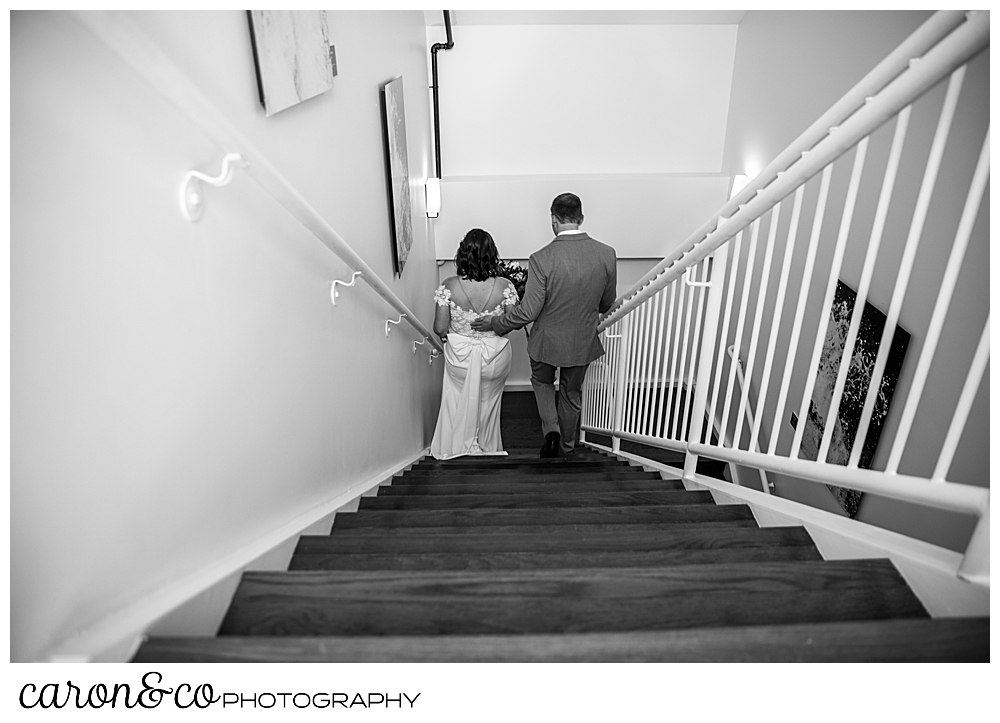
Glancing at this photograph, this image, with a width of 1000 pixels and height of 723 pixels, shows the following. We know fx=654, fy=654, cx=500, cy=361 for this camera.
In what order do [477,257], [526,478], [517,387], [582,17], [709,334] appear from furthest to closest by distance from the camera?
[517,387]
[582,17]
[477,257]
[526,478]
[709,334]

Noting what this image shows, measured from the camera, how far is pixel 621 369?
3.56 metres

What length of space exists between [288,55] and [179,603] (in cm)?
137

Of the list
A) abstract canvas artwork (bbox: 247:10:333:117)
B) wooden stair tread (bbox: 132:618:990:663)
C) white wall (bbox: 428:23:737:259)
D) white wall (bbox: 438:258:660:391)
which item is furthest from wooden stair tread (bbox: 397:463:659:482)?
white wall (bbox: 428:23:737:259)

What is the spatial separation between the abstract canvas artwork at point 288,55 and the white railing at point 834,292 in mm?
1269

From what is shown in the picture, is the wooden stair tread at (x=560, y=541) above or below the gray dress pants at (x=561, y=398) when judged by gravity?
above

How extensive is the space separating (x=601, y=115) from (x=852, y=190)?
15.2ft

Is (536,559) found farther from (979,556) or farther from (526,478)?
(526,478)

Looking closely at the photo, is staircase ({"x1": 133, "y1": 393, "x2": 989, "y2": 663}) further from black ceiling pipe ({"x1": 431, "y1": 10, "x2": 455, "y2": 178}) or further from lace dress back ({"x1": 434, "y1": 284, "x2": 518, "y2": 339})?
black ceiling pipe ({"x1": 431, "y1": 10, "x2": 455, "y2": 178})

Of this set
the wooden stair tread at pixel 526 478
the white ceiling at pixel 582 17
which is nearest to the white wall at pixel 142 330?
the wooden stair tread at pixel 526 478

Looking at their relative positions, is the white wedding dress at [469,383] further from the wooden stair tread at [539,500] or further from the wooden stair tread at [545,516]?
the wooden stair tread at [545,516]

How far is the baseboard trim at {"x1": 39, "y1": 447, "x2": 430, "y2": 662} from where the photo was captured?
3.18 feet

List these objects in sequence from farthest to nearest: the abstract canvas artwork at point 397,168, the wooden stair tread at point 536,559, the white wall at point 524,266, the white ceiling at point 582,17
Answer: the white wall at point 524,266 < the white ceiling at point 582,17 < the abstract canvas artwork at point 397,168 < the wooden stair tread at point 536,559

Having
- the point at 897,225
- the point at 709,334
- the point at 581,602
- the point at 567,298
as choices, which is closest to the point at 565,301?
the point at 567,298

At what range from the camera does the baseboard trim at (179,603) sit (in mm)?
970
